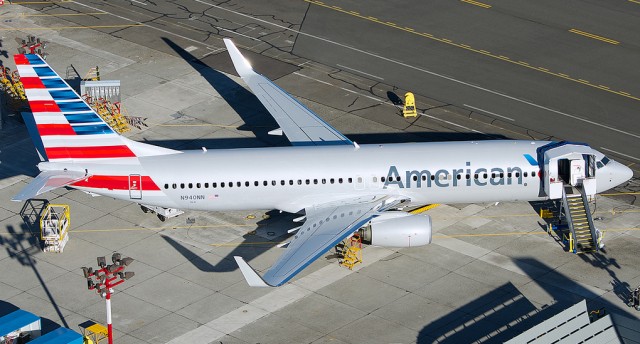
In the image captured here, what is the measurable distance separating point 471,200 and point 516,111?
17.9m

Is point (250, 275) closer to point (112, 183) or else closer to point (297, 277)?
point (297, 277)

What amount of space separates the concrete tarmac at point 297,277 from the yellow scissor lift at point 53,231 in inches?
24.7

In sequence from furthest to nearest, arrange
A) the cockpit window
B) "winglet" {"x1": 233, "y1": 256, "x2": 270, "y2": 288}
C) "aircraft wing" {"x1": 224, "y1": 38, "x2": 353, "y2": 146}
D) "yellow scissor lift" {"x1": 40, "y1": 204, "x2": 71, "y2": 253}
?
"aircraft wing" {"x1": 224, "y1": 38, "x2": 353, "y2": 146}
the cockpit window
"yellow scissor lift" {"x1": 40, "y1": 204, "x2": 71, "y2": 253}
"winglet" {"x1": 233, "y1": 256, "x2": 270, "y2": 288}

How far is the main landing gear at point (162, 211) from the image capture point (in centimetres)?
6703

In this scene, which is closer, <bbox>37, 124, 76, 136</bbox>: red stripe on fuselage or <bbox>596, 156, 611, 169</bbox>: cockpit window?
<bbox>37, 124, 76, 136</bbox>: red stripe on fuselage

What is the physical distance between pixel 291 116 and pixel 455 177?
1311 cm

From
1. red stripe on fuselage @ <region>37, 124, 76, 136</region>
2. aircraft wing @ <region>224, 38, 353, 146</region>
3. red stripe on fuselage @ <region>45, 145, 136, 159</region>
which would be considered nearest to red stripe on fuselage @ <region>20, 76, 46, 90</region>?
red stripe on fuselage @ <region>37, 124, 76, 136</region>

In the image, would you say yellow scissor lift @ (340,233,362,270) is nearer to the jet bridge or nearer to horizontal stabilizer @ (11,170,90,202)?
the jet bridge

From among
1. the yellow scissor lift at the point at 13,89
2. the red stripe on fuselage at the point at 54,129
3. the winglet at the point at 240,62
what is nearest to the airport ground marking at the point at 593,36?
the winglet at the point at 240,62

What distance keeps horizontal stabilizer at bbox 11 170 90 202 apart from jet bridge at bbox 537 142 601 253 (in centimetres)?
2614

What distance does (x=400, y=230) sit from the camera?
62094mm

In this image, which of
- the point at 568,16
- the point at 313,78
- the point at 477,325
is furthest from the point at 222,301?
the point at 568,16

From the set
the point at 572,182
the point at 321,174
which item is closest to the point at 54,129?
the point at 321,174

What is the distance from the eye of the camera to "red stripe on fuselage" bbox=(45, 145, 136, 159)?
63.0m
